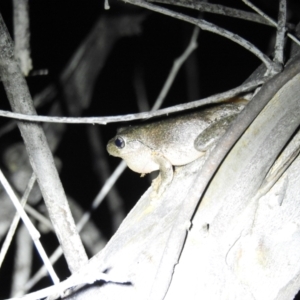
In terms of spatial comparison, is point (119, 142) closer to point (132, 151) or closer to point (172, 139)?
point (132, 151)

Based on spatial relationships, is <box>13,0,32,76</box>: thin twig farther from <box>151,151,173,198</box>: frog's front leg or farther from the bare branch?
<box>151,151,173,198</box>: frog's front leg

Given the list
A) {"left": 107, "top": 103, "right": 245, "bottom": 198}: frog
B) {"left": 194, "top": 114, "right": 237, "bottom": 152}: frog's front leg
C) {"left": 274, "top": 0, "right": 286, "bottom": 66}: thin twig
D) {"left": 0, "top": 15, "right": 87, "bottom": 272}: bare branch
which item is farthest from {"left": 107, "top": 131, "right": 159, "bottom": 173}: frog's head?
{"left": 274, "top": 0, "right": 286, "bottom": 66}: thin twig

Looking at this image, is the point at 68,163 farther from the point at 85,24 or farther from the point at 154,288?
the point at 154,288

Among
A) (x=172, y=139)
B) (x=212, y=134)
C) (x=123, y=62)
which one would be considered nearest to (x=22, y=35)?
(x=212, y=134)

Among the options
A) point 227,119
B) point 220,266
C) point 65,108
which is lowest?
point 220,266

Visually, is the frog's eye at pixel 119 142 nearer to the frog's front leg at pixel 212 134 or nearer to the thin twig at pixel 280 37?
the frog's front leg at pixel 212 134

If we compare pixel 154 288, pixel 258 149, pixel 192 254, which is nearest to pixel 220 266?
pixel 192 254

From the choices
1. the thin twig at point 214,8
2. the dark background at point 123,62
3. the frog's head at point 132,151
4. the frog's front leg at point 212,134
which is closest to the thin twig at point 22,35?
the thin twig at point 214,8
